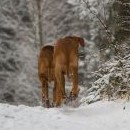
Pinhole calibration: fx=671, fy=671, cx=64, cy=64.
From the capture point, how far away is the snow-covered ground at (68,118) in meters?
9.56

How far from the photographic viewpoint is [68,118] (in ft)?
33.1

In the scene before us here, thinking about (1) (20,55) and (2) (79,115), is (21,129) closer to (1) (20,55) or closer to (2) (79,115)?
(2) (79,115)

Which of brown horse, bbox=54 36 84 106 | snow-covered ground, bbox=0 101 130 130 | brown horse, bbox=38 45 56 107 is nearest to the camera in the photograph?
snow-covered ground, bbox=0 101 130 130

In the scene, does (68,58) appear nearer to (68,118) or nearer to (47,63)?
(47,63)

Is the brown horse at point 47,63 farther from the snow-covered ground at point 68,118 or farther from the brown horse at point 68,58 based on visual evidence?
the snow-covered ground at point 68,118

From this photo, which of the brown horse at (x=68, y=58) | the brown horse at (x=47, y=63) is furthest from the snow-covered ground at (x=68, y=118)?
the brown horse at (x=47, y=63)

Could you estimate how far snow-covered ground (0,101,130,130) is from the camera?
956cm

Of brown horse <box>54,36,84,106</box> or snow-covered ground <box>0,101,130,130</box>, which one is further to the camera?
brown horse <box>54,36,84,106</box>

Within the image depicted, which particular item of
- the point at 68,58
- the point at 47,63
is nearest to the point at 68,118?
the point at 68,58

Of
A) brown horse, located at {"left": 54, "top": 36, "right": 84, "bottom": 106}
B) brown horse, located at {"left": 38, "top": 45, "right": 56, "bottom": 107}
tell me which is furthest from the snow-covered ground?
brown horse, located at {"left": 38, "top": 45, "right": 56, "bottom": 107}

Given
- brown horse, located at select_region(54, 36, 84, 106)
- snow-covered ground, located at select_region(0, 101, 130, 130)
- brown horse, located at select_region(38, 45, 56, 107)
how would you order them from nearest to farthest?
snow-covered ground, located at select_region(0, 101, 130, 130), brown horse, located at select_region(54, 36, 84, 106), brown horse, located at select_region(38, 45, 56, 107)

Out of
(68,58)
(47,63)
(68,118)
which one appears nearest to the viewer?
(68,118)

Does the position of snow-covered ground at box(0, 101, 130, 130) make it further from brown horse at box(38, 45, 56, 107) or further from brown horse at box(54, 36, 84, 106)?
brown horse at box(38, 45, 56, 107)

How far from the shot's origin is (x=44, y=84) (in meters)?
12.2
